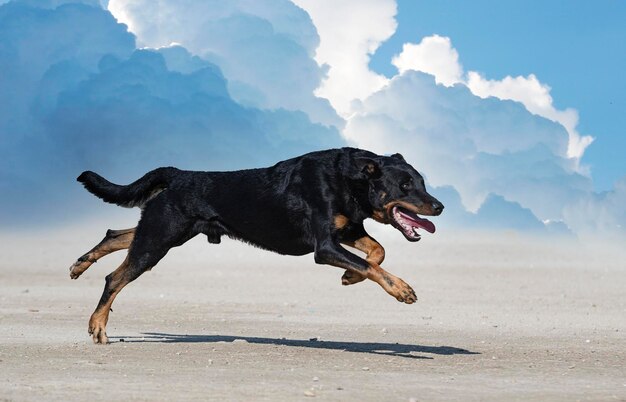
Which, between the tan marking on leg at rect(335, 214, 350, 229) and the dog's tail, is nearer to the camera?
the tan marking on leg at rect(335, 214, 350, 229)

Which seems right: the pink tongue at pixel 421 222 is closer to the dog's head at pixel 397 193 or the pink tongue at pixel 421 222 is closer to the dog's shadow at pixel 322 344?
the dog's head at pixel 397 193

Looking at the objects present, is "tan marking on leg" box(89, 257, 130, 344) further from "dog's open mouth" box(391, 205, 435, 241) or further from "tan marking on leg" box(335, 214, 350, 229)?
"dog's open mouth" box(391, 205, 435, 241)

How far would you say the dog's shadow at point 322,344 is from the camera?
1291cm

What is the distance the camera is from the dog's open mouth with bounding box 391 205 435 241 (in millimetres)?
12008

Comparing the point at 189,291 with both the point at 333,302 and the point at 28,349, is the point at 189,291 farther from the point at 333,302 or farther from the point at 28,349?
the point at 28,349

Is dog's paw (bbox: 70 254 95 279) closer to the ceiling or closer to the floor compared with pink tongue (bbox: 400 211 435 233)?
closer to the floor

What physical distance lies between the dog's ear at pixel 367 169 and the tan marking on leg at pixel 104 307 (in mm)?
2679

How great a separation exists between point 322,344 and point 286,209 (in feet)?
6.14

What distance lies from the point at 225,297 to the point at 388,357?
11.9m

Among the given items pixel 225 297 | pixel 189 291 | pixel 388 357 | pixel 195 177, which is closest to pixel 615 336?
pixel 388 357

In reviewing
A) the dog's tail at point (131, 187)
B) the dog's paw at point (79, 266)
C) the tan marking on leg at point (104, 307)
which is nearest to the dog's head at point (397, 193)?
the dog's tail at point (131, 187)

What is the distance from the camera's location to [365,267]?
11508mm

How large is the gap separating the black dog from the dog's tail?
0.04 ft

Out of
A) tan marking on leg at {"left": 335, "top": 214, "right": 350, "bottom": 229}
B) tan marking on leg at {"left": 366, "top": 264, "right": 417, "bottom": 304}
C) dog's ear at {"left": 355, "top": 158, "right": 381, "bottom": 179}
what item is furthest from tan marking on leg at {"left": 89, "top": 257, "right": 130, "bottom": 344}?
tan marking on leg at {"left": 366, "top": 264, "right": 417, "bottom": 304}
